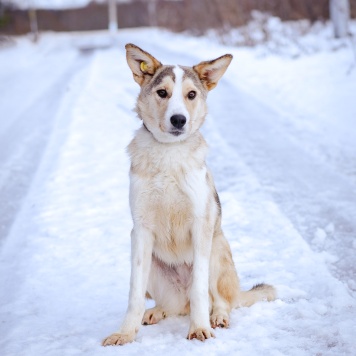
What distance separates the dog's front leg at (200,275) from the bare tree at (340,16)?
1433 cm

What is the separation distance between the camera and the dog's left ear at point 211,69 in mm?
4143

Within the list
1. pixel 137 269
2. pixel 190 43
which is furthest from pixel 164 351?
pixel 190 43

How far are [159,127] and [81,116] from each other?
7698mm

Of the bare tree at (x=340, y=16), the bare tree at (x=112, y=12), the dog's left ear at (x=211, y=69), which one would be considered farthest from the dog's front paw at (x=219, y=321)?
the bare tree at (x=112, y=12)

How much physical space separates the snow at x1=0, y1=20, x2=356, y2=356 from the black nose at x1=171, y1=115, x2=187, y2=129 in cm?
135

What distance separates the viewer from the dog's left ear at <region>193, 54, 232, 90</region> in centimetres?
414

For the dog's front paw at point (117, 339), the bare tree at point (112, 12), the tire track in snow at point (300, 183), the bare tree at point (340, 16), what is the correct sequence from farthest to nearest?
the bare tree at point (112, 12), the bare tree at point (340, 16), the tire track in snow at point (300, 183), the dog's front paw at point (117, 339)

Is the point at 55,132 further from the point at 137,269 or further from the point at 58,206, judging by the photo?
the point at 137,269

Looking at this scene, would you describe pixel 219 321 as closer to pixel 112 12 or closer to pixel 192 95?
pixel 192 95

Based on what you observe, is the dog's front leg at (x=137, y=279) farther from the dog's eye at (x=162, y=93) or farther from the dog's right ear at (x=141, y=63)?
the dog's right ear at (x=141, y=63)

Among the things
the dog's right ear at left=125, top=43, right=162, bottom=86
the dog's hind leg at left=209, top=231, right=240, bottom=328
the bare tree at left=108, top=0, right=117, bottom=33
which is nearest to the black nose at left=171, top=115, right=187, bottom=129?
the dog's right ear at left=125, top=43, right=162, bottom=86

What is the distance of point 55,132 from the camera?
10.3 m

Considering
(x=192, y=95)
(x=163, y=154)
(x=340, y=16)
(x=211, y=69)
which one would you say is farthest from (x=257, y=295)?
(x=340, y=16)

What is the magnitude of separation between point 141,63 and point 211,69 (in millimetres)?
505
